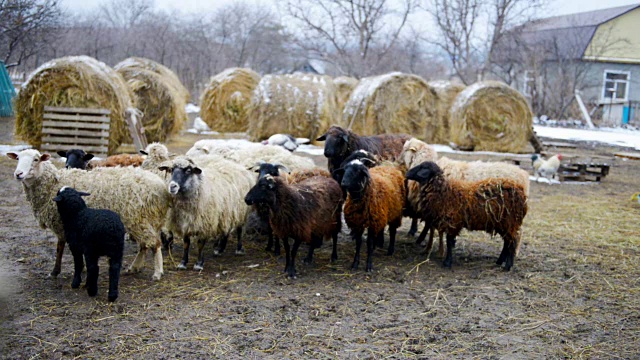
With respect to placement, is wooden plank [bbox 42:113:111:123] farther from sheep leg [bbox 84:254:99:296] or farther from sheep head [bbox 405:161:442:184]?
sheep head [bbox 405:161:442:184]

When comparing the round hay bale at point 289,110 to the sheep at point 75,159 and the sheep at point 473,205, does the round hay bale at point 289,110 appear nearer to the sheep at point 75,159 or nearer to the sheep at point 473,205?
the sheep at point 75,159

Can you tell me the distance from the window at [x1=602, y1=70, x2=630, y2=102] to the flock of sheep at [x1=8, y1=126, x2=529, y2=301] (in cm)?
2953

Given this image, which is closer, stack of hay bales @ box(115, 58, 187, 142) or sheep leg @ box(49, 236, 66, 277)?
sheep leg @ box(49, 236, 66, 277)

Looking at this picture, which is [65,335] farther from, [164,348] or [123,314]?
[164,348]

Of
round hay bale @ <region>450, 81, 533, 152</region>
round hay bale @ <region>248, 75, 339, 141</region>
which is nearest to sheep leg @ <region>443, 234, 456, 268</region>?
round hay bale @ <region>450, 81, 533, 152</region>

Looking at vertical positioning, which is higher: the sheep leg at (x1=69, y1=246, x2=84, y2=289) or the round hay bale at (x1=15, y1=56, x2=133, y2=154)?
the round hay bale at (x1=15, y1=56, x2=133, y2=154)

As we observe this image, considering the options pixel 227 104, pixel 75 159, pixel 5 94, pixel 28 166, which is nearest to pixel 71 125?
pixel 75 159

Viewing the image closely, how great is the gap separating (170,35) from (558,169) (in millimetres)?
37376

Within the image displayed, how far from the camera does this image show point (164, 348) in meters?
4.14

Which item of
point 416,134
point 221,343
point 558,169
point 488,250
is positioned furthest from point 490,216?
point 416,134

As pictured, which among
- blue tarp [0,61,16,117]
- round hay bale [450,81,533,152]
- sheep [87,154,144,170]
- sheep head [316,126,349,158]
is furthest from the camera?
blue tarp [0,61,16,117]

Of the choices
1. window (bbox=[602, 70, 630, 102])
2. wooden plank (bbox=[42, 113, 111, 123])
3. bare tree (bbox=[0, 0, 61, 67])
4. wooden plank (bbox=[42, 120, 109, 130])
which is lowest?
wooden plank (bbox=[42, 120, 109, 130])

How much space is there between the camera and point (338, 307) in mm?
5121

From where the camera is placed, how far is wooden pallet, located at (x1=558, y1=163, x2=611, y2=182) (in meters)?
12.6
